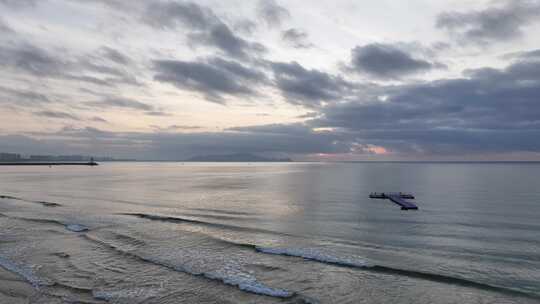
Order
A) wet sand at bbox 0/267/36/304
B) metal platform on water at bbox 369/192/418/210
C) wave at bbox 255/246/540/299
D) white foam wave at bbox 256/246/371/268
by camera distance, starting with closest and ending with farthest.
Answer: wet sand at bbox 0/267/36/304 < wave at bbox 255/246/540/299 < white foam wave at bbox 256/246/371/268 < metal platform on water at bbox 369/192/418/210

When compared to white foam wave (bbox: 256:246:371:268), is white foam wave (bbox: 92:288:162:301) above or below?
below

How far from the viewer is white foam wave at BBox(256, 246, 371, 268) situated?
2155 cm

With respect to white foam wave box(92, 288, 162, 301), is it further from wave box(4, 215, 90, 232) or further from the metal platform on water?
the metal platform on water

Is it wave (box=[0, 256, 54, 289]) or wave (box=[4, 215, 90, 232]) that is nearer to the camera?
wave (box=[0, 256, 54, 289])

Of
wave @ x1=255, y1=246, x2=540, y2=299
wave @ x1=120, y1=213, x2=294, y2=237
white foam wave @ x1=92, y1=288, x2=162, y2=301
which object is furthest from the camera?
wave @ x1=120, y1=213, x2=294, y2=237

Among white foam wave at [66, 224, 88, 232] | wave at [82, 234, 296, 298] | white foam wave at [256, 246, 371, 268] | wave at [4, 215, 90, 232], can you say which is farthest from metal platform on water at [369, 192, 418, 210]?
wave at [4, 215, 90, 232]

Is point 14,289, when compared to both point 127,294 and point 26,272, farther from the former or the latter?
point 127,294

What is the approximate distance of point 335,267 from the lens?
20.8 meters

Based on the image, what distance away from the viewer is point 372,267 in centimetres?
2078

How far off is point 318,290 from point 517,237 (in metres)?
23.5

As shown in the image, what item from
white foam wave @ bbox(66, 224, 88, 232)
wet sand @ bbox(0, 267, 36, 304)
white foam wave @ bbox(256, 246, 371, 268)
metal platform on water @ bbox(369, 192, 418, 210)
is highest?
metal platform on water @ bbox(369, 192, 418, 210)

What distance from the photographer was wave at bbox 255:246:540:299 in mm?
17547

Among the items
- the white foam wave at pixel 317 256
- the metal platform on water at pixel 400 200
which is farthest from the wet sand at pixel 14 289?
the metal platform on water at pixel 400 200

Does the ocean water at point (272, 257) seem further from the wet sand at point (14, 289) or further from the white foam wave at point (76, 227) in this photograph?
the wet sand at point (14, 289)
